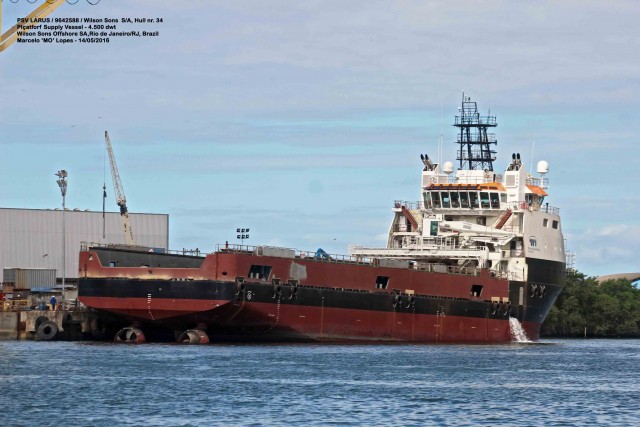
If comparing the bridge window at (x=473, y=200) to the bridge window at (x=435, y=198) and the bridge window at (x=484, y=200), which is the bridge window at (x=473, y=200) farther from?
the bridge window at (x=435, y=198)

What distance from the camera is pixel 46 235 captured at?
105 m

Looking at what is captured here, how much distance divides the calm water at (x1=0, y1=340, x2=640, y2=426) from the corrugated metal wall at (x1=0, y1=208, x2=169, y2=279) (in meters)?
35.0

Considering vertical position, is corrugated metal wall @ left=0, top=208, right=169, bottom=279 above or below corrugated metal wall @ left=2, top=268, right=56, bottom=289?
above

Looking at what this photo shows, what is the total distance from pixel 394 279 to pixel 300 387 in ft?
87.9

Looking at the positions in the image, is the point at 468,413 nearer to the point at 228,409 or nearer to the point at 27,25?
the point at 228,409

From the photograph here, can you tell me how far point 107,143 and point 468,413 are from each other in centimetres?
6294

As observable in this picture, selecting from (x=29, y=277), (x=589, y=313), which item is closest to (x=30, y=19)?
(x=29, y=277)

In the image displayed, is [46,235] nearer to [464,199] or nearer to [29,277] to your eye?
[29,277]

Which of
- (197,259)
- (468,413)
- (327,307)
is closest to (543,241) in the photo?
(327,307)

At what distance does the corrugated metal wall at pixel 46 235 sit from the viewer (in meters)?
104

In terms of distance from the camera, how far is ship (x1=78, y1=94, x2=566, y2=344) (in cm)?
6719

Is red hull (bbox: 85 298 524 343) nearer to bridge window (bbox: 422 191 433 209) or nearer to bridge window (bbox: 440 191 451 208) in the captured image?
bridge window (bbox: 440 191 451 208)

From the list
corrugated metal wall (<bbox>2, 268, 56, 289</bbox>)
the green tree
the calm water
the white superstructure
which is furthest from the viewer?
the green tree

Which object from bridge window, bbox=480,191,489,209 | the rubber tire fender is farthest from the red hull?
bridge window, bbox=480,191,489,209
